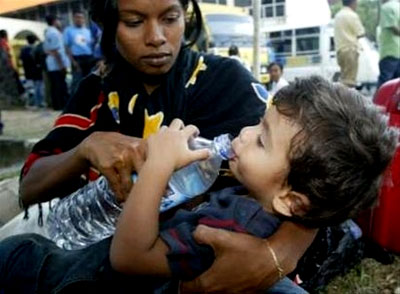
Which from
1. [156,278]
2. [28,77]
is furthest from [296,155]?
[28,77]

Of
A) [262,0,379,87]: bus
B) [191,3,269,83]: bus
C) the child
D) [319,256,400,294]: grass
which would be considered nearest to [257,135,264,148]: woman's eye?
the child

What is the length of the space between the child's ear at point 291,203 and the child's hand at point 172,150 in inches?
8.0

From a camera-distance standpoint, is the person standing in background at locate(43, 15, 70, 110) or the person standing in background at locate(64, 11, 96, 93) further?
the person standing in background at locate(43, 15, 70, 110)

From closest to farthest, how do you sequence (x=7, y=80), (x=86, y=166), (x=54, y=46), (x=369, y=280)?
(x=86, y=166), (x=369, y=280), (x=54, y=46), (x=7, y=80)

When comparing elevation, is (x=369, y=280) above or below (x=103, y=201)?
below

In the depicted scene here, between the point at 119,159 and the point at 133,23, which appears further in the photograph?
the point at 133,23

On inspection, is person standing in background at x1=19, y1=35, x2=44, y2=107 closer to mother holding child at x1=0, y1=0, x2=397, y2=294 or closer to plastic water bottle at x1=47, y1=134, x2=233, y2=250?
plastic water bottle at x1=47, y1=134, x2=233, y2=250

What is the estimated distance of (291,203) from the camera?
1302 millimetres

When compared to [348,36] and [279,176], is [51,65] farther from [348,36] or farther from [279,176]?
[279,176]

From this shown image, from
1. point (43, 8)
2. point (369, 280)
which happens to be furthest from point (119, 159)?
point (43, 8)

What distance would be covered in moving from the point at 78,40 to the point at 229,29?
4.03 m

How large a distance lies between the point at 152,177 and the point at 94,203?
70cm

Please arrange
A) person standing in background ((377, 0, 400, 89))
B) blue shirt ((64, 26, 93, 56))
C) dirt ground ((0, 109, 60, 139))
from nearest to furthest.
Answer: person standing in background ((377, 0, 400, 89)) < dirt ground ((0, 109, 60, 139)) < blue shirt ((64, 26, 93, 56))

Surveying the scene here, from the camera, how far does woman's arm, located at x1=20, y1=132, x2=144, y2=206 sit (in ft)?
4.48
